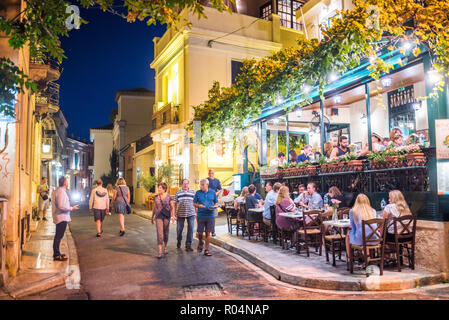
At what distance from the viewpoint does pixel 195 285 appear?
20.6 feet

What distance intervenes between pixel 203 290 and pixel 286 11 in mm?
22428

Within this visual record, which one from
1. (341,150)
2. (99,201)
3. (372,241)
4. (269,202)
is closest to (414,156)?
(372,241)

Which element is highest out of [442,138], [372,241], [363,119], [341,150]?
[363,119]

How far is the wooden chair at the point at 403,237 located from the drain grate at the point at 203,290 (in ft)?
11.1

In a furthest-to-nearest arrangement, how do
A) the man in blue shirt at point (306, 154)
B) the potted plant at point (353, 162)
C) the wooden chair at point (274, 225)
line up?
the man in blue shirt at point (306, 154) → the wooden chair at point (274, 225) → the potted plant at point (353, 162)

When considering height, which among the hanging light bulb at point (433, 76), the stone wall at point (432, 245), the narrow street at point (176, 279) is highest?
the hanging light bulb at point (433, 76)

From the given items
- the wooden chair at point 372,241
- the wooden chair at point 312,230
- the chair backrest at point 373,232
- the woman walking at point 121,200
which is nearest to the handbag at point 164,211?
the wooden chair at point 312,230

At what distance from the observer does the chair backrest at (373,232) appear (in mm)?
6645

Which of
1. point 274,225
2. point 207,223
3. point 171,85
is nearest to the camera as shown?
point 207,223

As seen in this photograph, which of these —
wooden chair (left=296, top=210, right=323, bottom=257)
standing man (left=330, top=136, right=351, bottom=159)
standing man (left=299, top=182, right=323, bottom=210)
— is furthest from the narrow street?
standing man (left=330, top=136, right=351, bottom=159)

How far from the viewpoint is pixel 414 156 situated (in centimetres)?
732

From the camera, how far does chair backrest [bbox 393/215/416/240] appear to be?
22.2ft

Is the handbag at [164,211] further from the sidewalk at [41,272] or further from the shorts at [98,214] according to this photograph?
the shorts at [98,214]

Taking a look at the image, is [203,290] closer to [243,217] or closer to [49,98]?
[243,217]
